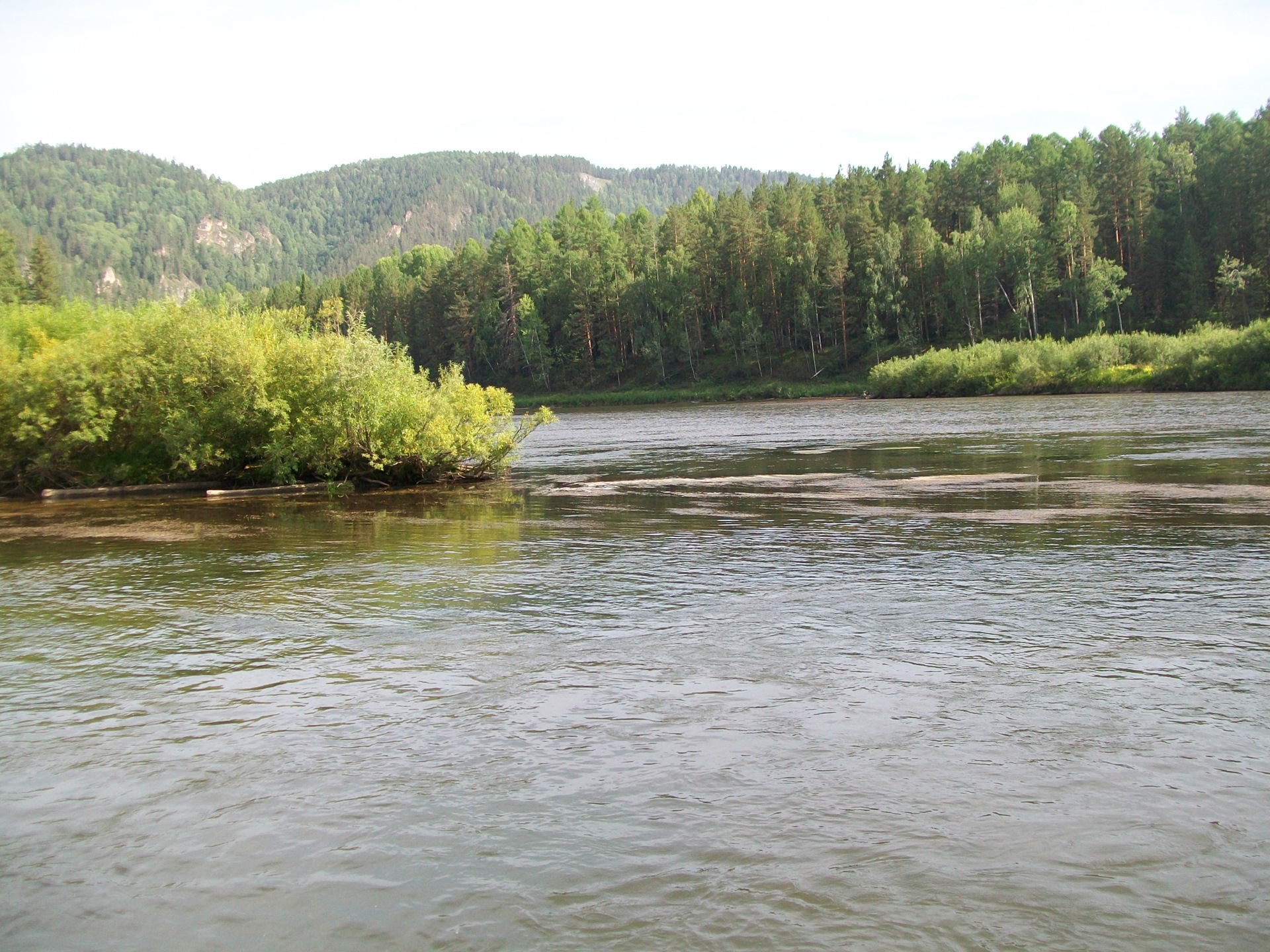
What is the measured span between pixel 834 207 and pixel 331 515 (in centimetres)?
11139

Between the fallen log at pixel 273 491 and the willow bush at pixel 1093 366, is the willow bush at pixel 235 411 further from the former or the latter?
the willow bush at pixel 1093 366

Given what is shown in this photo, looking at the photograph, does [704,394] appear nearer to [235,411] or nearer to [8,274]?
[235,411]

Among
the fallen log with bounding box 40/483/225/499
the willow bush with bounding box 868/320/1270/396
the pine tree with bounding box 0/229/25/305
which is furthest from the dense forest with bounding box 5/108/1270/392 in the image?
the fallen log with bounding box 40/483/225/499

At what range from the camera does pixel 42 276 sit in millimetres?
126188

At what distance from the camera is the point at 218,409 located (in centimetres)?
4034

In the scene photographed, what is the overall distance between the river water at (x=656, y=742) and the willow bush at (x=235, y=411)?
14.4 metres

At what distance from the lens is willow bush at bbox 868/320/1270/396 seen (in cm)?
7419

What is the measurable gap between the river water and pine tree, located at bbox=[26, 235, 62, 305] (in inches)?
4487

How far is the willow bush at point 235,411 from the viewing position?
39.1 m

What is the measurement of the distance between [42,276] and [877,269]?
103 m

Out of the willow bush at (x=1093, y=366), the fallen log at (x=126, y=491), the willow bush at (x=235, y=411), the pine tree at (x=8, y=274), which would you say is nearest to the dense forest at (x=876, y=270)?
the pine tree at (x=8, y=274)

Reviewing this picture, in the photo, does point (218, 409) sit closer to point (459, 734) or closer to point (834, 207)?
point (459, 734)

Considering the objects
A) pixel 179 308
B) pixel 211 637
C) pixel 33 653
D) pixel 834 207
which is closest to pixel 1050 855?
pixel 211 637

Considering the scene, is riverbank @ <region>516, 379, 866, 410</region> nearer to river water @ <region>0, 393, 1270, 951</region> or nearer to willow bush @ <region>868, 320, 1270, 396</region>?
willow bush @ <region>868, 320, 1270, 396</region>
